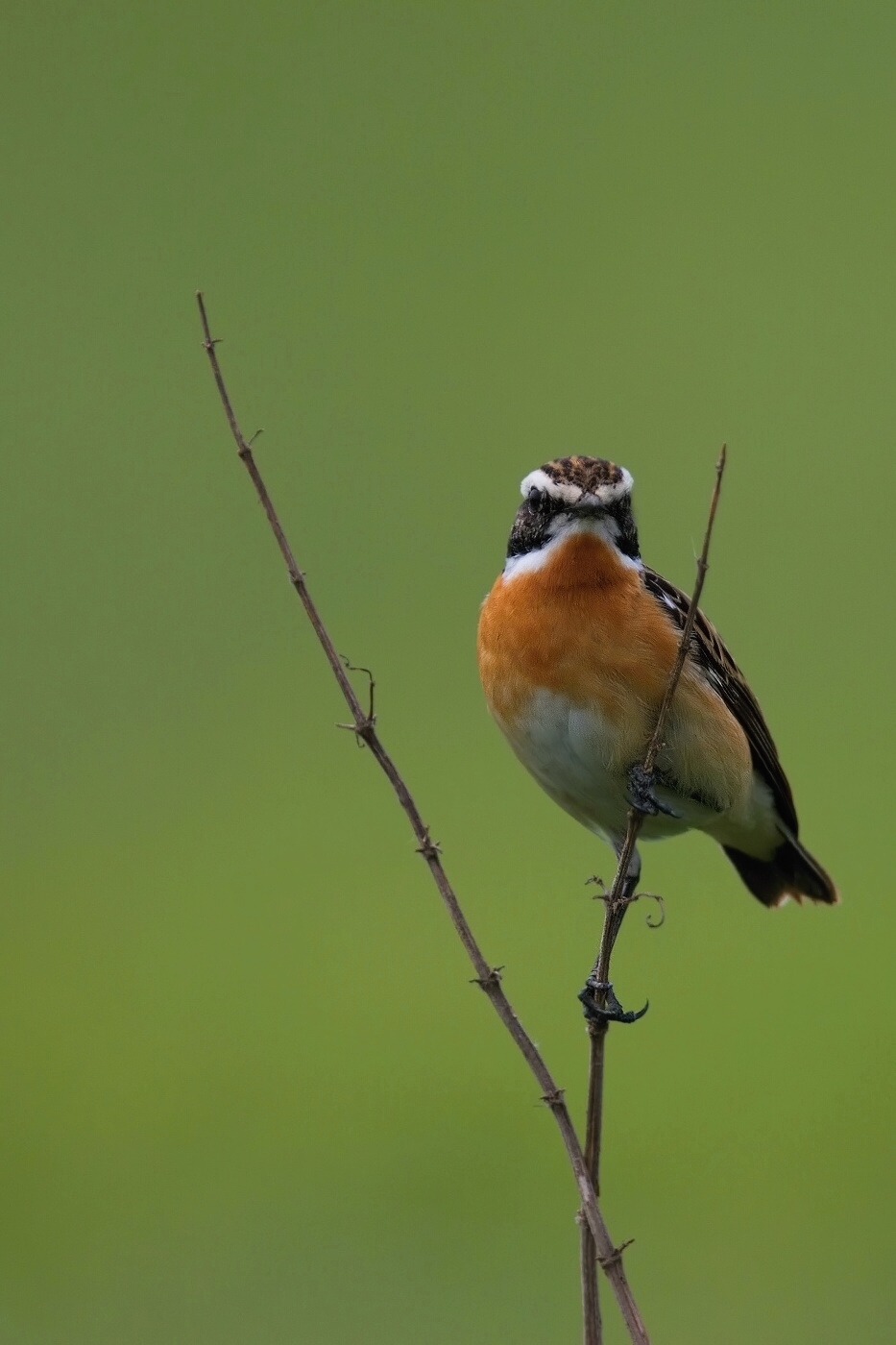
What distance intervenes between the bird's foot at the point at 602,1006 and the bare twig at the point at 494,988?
0.35 m

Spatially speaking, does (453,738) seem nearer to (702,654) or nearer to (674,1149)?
(674,1149)

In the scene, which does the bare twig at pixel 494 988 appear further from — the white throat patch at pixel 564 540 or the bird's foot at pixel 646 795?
the white throat patch at pixel 564 540

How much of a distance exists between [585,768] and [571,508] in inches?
34.9

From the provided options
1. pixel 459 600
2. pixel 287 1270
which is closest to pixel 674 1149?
pixel 287 1270

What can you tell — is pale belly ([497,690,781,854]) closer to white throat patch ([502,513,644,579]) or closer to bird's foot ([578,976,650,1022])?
white throat patch ([502,513,644,579])

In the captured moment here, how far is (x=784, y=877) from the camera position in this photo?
772cm

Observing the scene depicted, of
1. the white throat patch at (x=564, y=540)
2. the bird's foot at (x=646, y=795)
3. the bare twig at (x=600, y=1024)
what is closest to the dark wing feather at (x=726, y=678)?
the white throat patch at (x=564, y=540)

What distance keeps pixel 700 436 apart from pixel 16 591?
15.9 feet

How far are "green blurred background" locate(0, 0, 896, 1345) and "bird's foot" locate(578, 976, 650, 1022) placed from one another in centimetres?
334

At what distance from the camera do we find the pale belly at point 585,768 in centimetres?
605

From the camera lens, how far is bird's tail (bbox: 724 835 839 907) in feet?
25.0

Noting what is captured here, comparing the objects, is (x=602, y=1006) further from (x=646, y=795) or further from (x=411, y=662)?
(x=411, y=662)

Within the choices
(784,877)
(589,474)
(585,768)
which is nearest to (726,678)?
(585,768)

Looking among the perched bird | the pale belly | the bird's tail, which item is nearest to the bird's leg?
the perched bird
